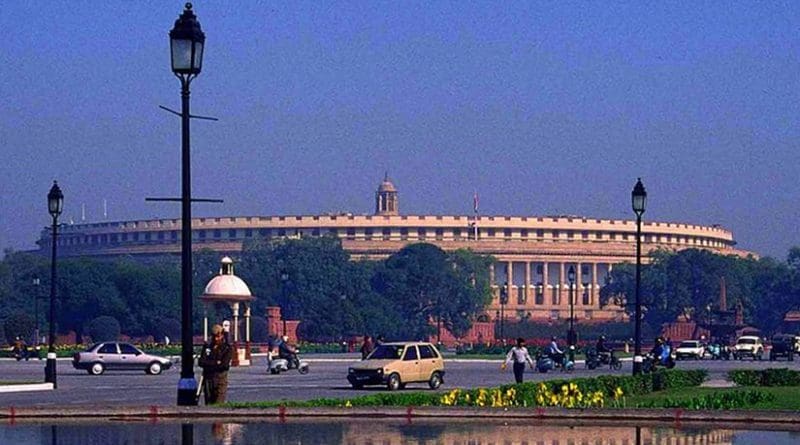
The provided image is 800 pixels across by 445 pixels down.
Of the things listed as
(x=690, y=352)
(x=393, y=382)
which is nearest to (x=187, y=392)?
(x=393, y=382)

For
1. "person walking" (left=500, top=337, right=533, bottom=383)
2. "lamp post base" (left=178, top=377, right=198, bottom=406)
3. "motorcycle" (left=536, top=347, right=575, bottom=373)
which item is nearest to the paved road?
"motorcycle" (left=536, top=347, right=575, bottom=373)

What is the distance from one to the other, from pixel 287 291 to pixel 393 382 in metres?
97.4

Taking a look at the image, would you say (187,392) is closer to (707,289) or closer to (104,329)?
(104,329)

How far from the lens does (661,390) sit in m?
40.0

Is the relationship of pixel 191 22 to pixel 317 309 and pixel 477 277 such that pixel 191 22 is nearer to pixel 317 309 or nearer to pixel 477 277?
pixel 317 309

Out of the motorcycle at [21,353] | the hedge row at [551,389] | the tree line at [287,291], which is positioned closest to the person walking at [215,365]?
the hedge row at [551,389]

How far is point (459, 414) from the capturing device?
26.2 meters

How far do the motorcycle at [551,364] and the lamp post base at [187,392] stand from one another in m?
36.6

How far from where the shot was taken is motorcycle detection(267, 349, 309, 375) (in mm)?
61031

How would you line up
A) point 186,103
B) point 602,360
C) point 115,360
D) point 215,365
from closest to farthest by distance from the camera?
point 186,103, point 215,365, point 115,360, point 602,360

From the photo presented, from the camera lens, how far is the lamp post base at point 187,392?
83.4ft

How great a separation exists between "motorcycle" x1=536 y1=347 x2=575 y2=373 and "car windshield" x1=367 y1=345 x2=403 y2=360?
17.6 metres

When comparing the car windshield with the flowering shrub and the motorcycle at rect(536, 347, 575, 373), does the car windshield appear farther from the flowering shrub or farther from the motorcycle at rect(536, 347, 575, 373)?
the motorcycle at rect(536, 347, 575, 373)

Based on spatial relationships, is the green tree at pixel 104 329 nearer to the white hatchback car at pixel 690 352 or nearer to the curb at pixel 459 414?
the white hatchback car at pixel 690 352
